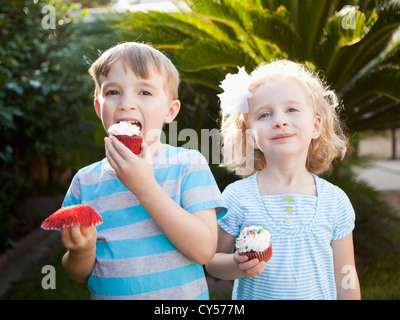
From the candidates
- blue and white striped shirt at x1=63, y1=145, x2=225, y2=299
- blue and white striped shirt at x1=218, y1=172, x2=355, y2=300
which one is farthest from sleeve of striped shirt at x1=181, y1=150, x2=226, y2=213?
blue and white striped shirt at x1=218, y1=172, x2=355, y2=300

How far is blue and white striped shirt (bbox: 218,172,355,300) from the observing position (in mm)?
1574

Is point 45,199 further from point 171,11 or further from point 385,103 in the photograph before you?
point 385,103

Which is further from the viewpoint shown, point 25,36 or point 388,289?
point 25,36

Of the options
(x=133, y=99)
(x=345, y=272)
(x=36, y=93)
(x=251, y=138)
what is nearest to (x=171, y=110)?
(x=133, y=99)

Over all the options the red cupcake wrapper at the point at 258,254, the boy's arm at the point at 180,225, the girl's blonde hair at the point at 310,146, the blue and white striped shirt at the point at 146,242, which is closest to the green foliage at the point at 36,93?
the girl's blonde hair at the point at 310,146

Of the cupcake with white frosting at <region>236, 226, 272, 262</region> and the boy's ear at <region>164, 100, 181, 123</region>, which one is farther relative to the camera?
the boy's ear at <region>164, 100, 181, 123</region>

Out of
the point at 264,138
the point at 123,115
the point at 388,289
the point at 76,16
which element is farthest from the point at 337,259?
the point at 76,16

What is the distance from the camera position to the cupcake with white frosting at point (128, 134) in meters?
1.34

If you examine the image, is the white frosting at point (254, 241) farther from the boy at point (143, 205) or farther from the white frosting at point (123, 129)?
the white frosting at point (123, 129)

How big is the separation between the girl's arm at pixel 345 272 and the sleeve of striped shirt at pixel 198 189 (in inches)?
22.5

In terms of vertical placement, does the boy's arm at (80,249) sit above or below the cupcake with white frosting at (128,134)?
below

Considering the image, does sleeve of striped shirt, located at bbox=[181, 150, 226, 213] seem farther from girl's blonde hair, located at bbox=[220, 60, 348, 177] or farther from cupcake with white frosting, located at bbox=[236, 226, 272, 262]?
girl's blonde hair, located at bbox=[220, 60, 348, 177]

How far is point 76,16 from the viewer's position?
18.4ft

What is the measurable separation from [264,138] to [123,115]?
0.59 m
